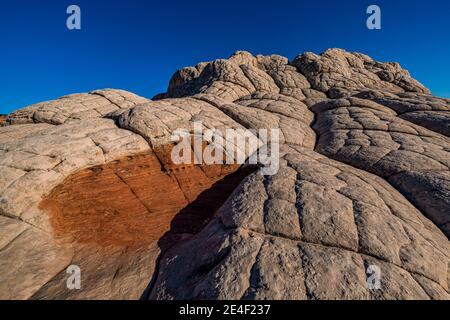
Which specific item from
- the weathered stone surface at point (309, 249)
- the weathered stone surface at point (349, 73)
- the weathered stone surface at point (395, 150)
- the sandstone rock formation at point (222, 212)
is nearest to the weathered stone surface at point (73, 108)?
the sandstone rock formation at point (222, 212)

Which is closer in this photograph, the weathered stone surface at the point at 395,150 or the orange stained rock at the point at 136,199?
the orange stained rock at the point at 136,199

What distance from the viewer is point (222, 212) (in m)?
5.22

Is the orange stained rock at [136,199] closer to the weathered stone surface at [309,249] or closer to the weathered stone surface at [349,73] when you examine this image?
the weathered stone surface at [309,249]

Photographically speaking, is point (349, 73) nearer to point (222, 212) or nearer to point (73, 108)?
point (222, 212)

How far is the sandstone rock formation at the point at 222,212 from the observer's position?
3621mm

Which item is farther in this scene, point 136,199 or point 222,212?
point 136,199

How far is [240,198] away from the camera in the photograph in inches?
213

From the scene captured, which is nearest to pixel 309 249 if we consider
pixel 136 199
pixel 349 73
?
pixel 136 199

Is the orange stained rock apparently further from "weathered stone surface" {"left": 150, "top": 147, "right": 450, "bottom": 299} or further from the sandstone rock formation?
"weathered stone surface" {"left": 150, "top": 147, "right": 450, "bottom": 299}

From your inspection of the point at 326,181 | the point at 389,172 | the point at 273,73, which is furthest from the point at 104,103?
the point at 273,73

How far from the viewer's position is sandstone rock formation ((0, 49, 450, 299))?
362 centimetres

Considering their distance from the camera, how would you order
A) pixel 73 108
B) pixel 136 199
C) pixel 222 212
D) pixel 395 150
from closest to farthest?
pixel 222 212 → pixel 136 199 → pixel 395 150 → pixel 73 108

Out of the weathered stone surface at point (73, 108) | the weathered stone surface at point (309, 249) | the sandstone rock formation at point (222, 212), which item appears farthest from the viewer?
the weathered stone surface at point (73, 108)

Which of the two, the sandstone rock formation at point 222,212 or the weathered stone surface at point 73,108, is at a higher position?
the weathered stone surface at point 73,108
